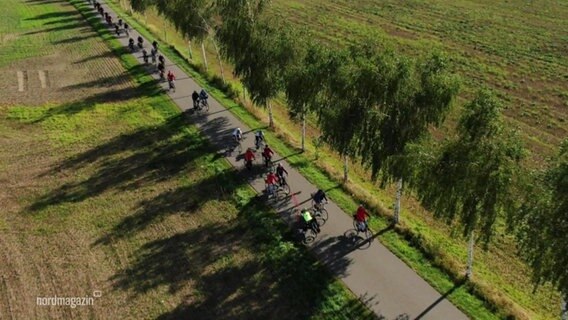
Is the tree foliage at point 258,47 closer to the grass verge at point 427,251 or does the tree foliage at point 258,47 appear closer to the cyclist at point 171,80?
the grass verge at point 427,251

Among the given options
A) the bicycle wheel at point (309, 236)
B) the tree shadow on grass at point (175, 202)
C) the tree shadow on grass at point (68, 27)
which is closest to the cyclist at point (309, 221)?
the bicycle wheel at point (309, 236)

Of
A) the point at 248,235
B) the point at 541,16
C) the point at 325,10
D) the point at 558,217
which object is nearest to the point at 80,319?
the point at 248,235

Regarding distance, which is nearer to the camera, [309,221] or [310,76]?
[309,221]

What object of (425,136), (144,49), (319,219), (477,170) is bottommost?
(144,49)

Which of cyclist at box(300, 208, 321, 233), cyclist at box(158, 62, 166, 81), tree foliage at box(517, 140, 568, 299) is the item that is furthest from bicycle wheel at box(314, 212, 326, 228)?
cyclist at box(158, 62, 166, 81)

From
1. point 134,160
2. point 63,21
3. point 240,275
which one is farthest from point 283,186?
point 63,21

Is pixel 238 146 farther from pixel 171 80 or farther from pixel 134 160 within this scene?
pixel 171 80

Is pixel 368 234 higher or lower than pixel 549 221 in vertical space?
lower
